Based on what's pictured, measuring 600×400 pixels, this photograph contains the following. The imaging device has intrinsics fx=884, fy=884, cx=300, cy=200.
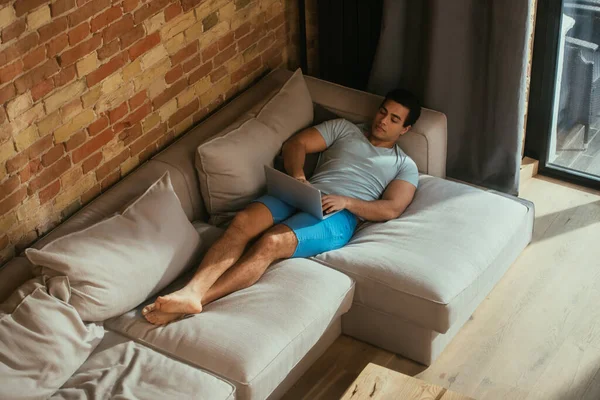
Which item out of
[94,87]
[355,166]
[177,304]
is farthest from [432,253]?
[94,87]

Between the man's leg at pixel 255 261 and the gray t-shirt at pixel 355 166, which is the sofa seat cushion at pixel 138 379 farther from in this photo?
the gray t-shirt at pixel 355 166

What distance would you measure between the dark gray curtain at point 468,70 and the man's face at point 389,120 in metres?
0.39

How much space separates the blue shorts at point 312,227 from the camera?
3.55 m

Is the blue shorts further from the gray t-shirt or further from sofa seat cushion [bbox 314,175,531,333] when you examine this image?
the gray t-shirt

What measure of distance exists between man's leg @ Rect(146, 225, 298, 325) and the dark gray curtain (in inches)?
46.6

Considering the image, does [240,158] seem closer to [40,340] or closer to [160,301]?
[160,301]

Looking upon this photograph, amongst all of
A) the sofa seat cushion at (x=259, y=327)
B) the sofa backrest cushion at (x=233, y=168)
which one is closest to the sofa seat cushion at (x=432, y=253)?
the sofa seat cushion at (x=259, y=327)

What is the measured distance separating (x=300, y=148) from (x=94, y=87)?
3.07ft

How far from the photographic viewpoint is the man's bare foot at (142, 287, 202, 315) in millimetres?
3178

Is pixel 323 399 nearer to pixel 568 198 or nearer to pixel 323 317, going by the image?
pixel 323 317

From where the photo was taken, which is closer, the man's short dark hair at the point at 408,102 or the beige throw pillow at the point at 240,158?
the beige throw pillow at the point at 240,158

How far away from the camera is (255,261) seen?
345 cm

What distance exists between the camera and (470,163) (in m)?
4.40

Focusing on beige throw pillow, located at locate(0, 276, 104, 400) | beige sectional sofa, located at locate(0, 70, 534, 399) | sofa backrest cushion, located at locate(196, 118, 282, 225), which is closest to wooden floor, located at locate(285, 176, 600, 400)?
beige sectional sofa, located at locate(0, 70, 534, 399)
